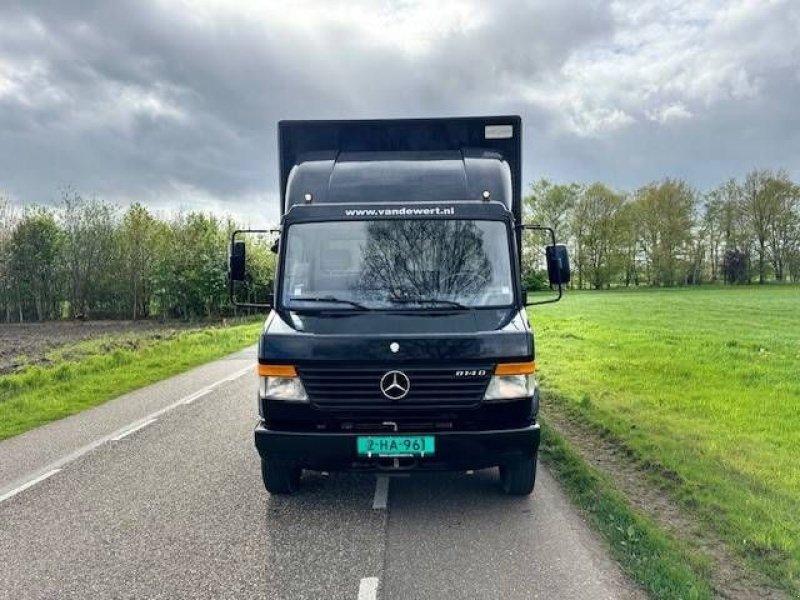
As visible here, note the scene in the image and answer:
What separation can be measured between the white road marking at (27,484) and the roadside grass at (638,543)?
16.9 feet

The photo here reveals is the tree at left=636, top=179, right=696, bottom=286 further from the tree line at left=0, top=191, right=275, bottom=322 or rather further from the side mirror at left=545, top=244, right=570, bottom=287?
the side mirror at left=545, top=244, right=570, bottom=287

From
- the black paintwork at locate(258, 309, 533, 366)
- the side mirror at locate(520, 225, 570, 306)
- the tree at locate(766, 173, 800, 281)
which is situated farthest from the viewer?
the tree at locate(766, 173, 800, 281)

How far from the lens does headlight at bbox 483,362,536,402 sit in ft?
15.8

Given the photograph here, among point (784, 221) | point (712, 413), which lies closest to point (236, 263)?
point (712, 413)

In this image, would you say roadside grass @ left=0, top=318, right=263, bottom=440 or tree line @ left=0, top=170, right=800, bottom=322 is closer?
roadside grass @ left=0, top=318, right=263, bottom=440

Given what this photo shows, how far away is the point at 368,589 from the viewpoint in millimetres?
3836

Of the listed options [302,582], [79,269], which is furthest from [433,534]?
[79,269]

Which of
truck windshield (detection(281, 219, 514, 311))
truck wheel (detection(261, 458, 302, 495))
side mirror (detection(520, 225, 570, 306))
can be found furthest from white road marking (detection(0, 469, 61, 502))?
side mirror (detection(520, 225, 570, 306))

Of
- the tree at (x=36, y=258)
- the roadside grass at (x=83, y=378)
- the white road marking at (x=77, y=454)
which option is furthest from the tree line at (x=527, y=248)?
the white road marking at (x=77, y=454)

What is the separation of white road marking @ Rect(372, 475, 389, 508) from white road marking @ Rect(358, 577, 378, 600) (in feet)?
4.54

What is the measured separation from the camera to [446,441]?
190 inches

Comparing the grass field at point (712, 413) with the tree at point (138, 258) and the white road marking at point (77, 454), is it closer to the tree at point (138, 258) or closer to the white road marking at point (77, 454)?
the white road marking at point (77, 454)

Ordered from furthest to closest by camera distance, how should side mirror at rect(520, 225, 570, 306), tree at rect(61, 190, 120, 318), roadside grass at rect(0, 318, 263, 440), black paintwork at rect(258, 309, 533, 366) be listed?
tree at rect(61, 190, 120, 318), roadside grass at rect(0, 318, 263, 440), side mirror at rect(520, 225, 570, 306), black paintwork at rect(258, 309, 533, 366)

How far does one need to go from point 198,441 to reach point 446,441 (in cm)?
416
